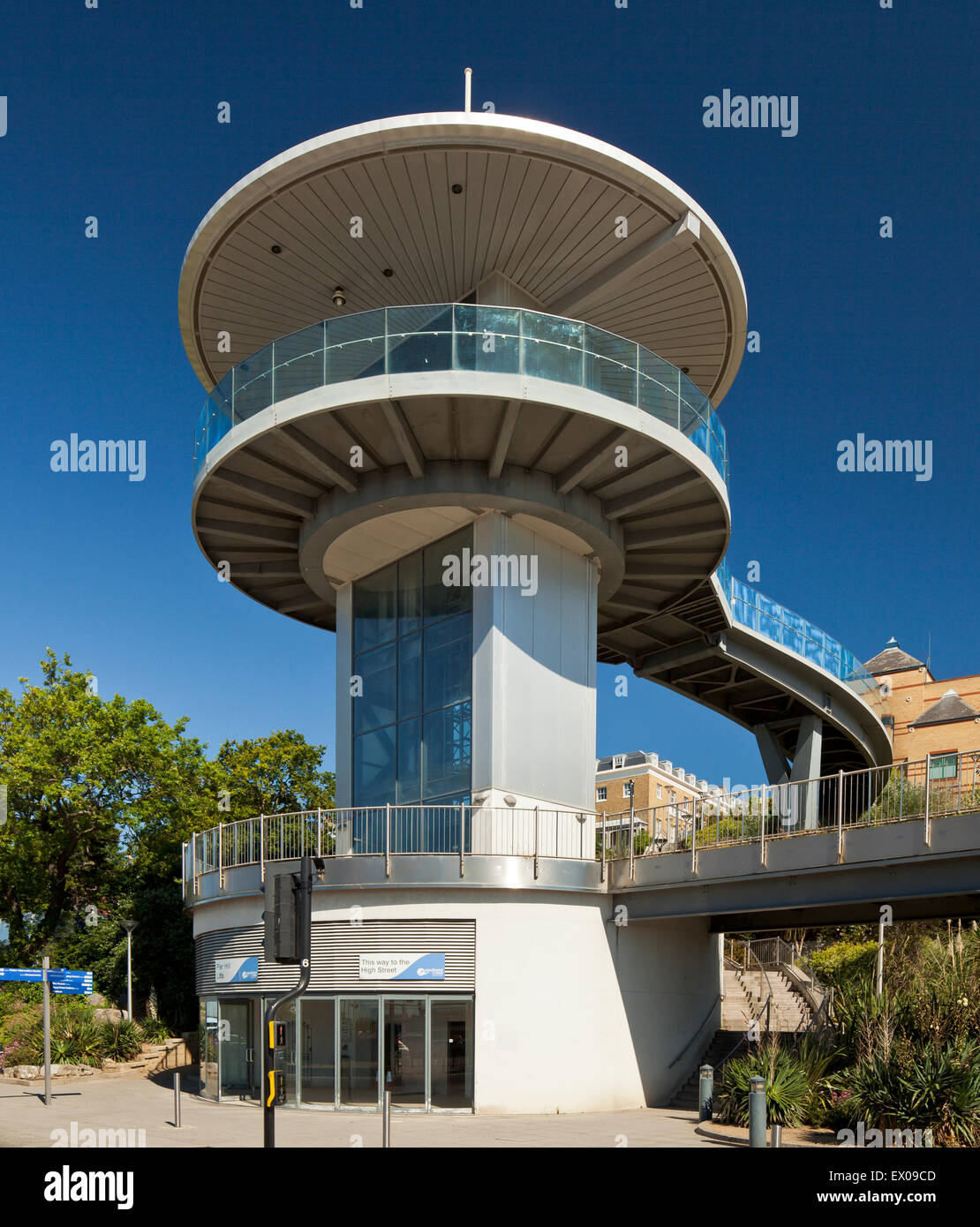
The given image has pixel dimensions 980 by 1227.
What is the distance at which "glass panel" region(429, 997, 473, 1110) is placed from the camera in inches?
778

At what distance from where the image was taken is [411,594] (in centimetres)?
2514

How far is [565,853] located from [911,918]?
20.4ft

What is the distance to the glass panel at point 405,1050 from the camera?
65.0 ft

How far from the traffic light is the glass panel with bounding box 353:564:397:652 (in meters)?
12.9

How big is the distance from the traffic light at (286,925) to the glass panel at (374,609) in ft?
42.3

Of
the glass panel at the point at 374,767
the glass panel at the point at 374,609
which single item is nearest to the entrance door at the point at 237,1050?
the glass panel at the point at 374,767

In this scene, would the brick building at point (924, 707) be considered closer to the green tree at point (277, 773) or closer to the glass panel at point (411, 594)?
the green tree at point (277, 773)

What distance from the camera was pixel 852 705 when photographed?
37531 mm

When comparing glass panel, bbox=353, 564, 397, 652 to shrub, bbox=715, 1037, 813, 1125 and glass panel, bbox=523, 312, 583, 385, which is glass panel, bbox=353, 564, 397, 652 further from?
shrub, bbox=715, 1037, 813, 1125

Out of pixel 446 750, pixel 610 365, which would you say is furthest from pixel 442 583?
pixel 610 365

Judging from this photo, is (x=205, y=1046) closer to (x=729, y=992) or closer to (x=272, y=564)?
(x=272, y=564)

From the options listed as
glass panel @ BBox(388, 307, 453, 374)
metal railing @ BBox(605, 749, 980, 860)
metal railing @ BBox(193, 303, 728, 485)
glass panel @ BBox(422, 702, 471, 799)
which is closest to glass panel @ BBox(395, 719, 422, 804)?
glass panel @ BBox(422, 702, 471, 799)
